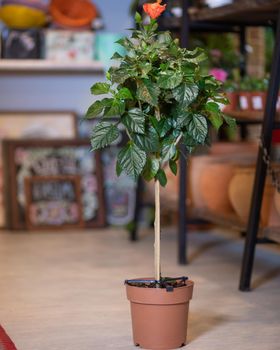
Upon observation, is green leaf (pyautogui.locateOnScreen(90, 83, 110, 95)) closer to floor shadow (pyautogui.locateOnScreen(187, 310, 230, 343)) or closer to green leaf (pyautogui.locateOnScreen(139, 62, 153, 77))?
green leaf (pyautogui.locateOnScreen(139, 62, 153, 77))

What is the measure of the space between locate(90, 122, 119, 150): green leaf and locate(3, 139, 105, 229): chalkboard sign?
3535mm

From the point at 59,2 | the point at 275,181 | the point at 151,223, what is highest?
the point at 59,2

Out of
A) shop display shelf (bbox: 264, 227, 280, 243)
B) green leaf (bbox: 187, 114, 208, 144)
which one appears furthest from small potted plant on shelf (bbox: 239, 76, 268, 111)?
green leaf (bbox: 187, 114, 208, 144)

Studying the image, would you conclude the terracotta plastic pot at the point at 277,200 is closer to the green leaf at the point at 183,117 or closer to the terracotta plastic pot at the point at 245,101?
the terracotta plastic pot at the point at 245,101

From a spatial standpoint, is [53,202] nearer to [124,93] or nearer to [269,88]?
[269,88]

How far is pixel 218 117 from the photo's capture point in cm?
257

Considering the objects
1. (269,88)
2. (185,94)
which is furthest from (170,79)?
(269,88)

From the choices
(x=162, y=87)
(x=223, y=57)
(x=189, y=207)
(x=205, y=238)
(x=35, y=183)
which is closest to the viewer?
(x=162, y=87)

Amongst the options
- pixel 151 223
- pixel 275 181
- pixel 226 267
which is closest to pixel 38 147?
pixel 151 223

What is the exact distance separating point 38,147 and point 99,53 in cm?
84

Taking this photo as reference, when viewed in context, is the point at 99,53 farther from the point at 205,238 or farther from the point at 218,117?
the point at 218,117

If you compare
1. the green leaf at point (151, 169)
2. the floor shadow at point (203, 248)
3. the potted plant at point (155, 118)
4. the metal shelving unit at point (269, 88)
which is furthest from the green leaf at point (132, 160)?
the floor shadow at point (203, 248)

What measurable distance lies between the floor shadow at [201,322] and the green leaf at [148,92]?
80 centimetres

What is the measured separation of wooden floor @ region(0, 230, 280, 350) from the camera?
271cm
